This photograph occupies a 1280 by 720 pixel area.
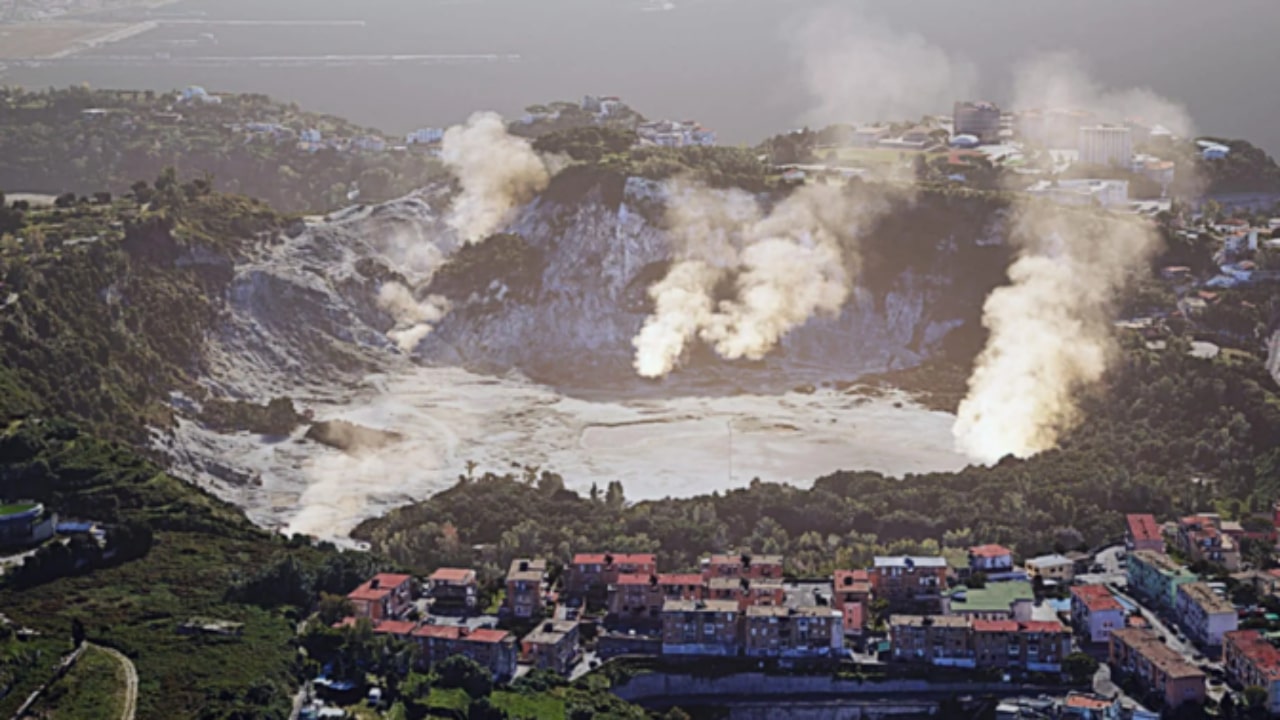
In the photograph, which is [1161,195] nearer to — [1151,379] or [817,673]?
[1151,379]

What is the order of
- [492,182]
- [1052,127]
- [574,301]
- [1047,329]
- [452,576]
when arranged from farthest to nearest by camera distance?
[1052,127]
[492,182]
[574,301]
[1047,329]
[452,576]

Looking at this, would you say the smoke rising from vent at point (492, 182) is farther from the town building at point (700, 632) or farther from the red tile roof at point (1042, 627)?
the red tile roof at point (1042, 627)

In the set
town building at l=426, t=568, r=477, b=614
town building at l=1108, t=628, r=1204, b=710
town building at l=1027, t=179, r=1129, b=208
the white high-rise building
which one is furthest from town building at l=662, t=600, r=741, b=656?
the white high-rise building

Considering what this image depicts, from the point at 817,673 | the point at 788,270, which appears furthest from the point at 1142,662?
the point at 788,270

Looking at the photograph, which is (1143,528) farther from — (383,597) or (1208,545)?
(383,597)

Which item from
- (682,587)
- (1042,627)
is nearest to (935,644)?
(1042,627)

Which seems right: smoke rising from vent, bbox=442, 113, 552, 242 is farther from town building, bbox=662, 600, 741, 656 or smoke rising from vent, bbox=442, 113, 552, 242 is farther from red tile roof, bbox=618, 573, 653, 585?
town building, bbox=662, 600, 741, 656
